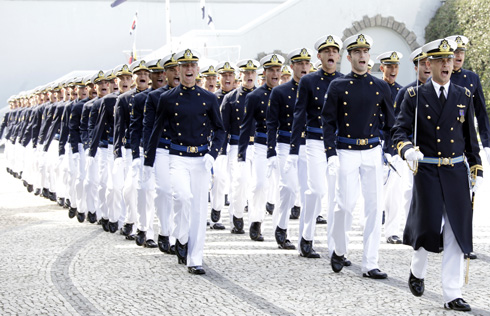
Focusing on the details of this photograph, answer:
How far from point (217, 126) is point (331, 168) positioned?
5.00ft

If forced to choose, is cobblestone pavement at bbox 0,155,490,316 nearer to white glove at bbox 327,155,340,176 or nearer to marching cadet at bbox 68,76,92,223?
white glove at bbox 327,155,340,176

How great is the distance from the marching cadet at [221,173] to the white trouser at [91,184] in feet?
5.98

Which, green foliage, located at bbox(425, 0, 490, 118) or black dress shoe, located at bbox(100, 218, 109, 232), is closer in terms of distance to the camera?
black dress shoe, located at bbox(100, 218, 109, 232)

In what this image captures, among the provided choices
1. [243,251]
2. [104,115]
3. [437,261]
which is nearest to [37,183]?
[104,115]

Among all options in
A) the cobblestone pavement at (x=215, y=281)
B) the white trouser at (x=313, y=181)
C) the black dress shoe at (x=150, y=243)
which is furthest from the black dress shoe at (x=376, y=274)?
the black dress shoe at (x=150, y=243)

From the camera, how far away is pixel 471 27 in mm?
34031

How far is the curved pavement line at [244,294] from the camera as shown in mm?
7184

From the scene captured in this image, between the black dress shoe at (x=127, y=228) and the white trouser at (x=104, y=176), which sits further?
the white trouser at (x=104, y=176)

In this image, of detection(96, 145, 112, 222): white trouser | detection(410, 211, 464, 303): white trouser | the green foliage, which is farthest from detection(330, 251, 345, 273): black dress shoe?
the green foliage

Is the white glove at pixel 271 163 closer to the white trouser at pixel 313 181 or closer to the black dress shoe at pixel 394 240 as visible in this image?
the white trouser at pixel 313 181

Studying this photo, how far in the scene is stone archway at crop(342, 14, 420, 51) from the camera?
36.2 m

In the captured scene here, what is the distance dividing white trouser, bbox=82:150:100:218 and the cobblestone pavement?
162cm

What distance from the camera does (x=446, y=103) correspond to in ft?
24.0

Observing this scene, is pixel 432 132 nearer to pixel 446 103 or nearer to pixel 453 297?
pixel 446 103
